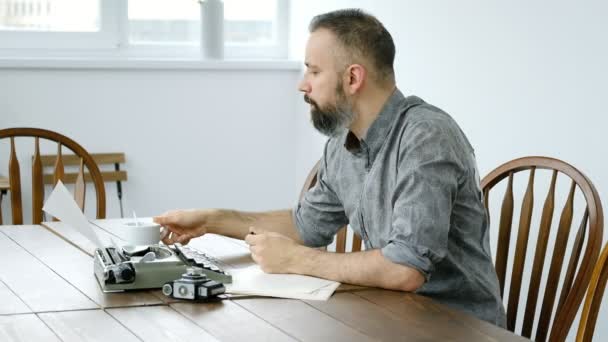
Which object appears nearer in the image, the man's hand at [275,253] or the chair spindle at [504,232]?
the man's hand at [275,253]

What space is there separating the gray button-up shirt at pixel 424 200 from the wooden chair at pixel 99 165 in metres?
1.93

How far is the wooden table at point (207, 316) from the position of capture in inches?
53.5

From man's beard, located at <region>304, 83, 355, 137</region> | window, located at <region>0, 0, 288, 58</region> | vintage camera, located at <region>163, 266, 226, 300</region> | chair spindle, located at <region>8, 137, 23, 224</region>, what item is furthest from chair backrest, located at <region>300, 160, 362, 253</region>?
window, located at <region>0, 0, 288, 58</region>

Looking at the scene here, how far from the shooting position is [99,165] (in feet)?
12.4

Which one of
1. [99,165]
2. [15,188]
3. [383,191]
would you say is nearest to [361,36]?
[383,191]

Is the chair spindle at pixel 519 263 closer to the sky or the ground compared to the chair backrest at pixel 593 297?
closer to the ground

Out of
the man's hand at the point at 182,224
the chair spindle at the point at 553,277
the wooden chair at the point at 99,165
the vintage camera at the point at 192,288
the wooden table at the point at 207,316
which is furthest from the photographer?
the wooden chair at the point at 99,165

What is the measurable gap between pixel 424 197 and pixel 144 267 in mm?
505

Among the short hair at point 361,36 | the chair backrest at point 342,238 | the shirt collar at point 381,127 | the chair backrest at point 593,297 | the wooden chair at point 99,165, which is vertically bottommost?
the wooden chair at point 99,165

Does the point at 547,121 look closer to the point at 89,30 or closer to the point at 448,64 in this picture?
the point at 448,64

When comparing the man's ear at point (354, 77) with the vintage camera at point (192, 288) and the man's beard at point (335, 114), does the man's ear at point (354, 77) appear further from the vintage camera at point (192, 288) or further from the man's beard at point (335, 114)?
the vintage camera at point (192, 288)

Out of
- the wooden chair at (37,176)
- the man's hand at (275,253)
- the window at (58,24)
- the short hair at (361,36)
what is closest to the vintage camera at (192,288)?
the man's hand at (275,253)

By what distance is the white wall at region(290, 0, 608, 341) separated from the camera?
249cm

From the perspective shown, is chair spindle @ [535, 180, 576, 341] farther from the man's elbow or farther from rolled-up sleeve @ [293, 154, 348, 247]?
rolled-up sleeve @ [293, 154, 348, 247]
